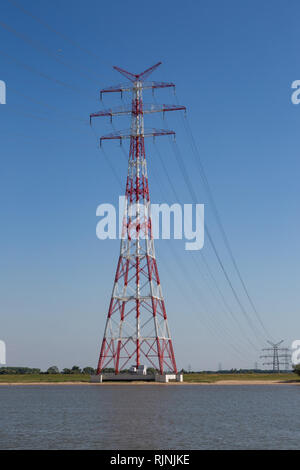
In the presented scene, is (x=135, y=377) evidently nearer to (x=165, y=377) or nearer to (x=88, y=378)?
(x=165, y=377)

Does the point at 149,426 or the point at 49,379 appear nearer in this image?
the point at 149,426

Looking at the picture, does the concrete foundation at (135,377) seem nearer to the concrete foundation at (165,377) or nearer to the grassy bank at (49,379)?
the concrete foundation at (165,377)

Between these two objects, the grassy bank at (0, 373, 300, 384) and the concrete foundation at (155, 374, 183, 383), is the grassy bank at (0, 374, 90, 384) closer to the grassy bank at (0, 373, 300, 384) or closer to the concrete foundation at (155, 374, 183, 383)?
the grassy bank at (0, 373, 300, 384)

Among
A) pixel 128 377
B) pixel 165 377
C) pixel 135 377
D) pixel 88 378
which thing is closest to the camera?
pixel 135 377

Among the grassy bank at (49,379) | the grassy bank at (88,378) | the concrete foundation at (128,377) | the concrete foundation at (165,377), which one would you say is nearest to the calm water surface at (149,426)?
the concrete foundation at (128,377)

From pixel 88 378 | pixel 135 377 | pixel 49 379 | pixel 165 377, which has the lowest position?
pixel 49 379

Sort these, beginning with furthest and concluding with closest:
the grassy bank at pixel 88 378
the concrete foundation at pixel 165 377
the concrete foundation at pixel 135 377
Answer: the grassy bank at pixel 88 378 < the concrete foundation at pixel 165 377 < the concrete foundation at pixel 135 377

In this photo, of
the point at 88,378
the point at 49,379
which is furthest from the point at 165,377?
the point at 49,379

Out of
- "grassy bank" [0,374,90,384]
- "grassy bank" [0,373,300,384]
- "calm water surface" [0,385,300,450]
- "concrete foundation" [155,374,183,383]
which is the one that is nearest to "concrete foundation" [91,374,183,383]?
"concrete foundation" [155,374,183,383]
